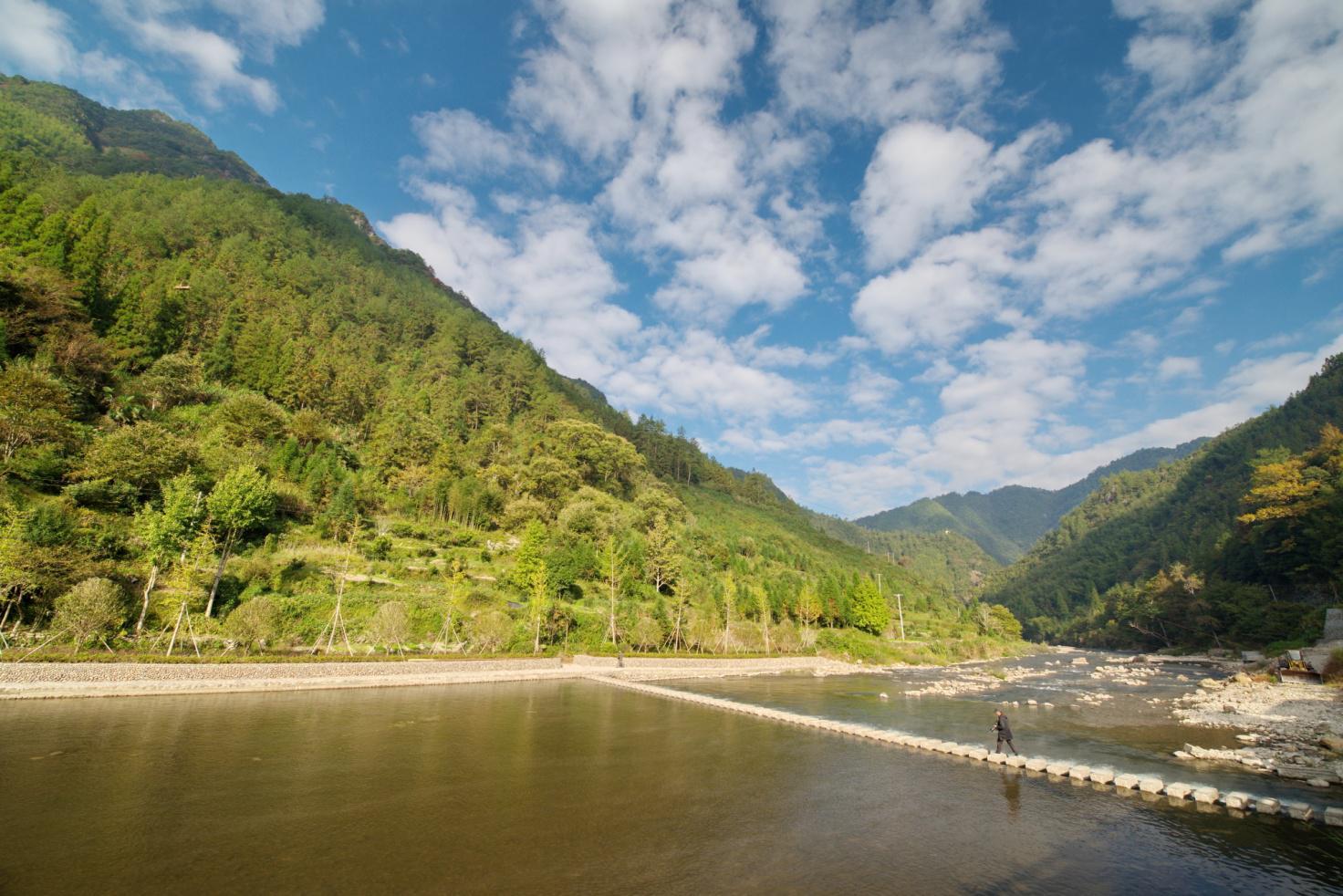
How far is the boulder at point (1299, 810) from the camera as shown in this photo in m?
11.9

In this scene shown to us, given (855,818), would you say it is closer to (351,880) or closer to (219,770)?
(351,880)

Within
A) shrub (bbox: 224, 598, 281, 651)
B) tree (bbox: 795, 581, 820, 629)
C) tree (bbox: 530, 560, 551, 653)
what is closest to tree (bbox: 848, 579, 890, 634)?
tree (bbox: 795, 581, 820, 629)

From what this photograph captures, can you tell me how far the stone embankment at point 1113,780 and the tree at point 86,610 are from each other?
102 feet

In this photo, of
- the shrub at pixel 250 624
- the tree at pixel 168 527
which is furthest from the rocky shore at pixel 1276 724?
the tree at pixel 168 527

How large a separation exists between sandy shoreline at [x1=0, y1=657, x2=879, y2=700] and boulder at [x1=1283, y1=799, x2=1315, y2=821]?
105 ft

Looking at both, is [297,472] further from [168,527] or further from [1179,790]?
[1179,790]

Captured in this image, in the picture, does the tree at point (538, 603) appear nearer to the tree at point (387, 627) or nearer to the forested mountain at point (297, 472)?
the forested mountain at point (297, 472)

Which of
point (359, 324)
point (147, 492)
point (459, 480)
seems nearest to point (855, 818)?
point (147, 492)

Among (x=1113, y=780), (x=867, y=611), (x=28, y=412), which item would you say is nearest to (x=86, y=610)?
(x=28, y=412)

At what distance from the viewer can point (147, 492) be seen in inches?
1417

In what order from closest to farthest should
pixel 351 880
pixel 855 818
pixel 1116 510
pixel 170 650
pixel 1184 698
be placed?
pixel 351 880 < pixel 855 818 < pixel 170 650 < pixel 1184 698 < pixel 1116 510

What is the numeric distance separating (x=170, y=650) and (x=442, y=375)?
63.0 m

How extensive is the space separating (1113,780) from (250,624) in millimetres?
37535

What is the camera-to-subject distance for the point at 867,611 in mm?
69250
